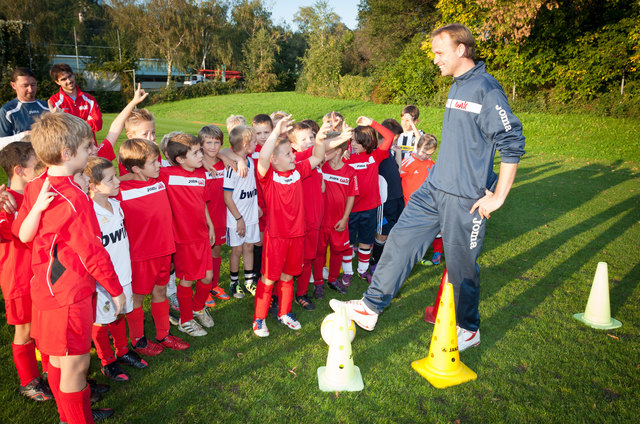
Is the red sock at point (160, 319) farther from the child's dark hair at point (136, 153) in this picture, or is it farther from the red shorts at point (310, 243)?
the red shorts at point (310, 243)

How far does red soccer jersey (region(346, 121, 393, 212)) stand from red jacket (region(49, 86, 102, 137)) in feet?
10.7

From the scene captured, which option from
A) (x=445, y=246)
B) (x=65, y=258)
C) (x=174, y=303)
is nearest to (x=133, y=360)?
(x=174, y=303)

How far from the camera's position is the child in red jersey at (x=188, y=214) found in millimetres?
3500

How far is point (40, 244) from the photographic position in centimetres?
223

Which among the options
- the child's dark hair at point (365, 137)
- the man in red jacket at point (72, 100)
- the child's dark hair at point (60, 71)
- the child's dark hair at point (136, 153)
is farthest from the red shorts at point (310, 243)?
the child's dark hair at point (60, 71)

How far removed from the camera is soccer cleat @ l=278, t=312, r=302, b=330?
150 inches

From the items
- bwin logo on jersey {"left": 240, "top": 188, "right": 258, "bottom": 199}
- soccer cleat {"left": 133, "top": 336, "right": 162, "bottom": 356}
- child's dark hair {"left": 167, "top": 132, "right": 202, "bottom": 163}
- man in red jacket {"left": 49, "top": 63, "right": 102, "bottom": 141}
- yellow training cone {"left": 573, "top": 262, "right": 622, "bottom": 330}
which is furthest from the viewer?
man in red jacket {"left": 49, "top": 63, "right": 102, "bottom": 141}

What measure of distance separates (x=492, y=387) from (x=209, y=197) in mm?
3124

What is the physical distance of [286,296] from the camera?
12.6 feet

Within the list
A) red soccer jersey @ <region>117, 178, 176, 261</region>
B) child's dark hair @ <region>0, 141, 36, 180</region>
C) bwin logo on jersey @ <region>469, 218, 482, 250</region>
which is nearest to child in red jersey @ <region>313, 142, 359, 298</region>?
bwin logo on jersey @ <region>469, 218, 482, 250</region>

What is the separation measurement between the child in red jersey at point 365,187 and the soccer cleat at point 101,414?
9.26ft

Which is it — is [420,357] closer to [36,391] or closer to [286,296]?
[286,296]

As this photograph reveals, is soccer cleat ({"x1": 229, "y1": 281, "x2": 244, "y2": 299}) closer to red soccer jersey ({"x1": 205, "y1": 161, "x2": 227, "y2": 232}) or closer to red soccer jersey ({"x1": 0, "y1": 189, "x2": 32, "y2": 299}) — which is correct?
red soccer jersey ({"x1": 205, "y1": 161, "x2": 227, "y2": 232})

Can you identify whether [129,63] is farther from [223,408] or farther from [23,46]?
[223,408]
